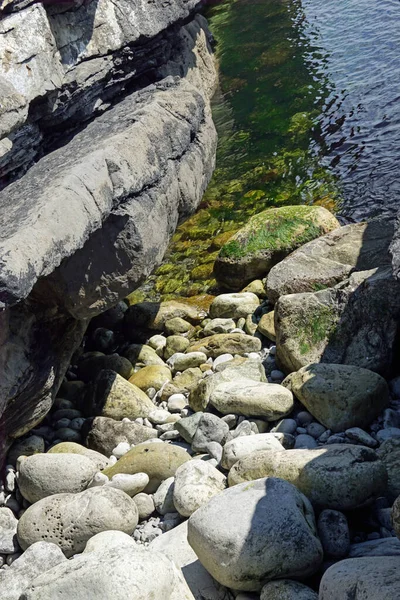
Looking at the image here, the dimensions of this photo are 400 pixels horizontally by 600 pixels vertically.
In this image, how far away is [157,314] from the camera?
11195mm

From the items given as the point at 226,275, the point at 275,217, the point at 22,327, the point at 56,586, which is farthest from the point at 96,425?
the point at 275,217

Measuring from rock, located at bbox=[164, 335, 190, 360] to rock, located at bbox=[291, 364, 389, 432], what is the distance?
2.89 metres

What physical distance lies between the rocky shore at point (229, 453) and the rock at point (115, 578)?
0.01 meters

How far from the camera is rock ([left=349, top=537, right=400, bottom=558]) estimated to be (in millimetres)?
5238

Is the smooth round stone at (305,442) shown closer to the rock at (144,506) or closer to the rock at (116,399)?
the rock at (144,506)

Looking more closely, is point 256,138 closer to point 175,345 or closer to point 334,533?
point 175,345

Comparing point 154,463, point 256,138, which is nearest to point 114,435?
point 154,463

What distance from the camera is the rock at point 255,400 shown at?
7668 mm

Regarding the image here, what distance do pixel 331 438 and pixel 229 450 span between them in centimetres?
95

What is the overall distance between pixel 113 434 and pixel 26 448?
937 mm

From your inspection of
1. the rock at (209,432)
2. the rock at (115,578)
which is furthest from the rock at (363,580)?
the rock at (209,432)

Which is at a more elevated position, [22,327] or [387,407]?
[22,327]

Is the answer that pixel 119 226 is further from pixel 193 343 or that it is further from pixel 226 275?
pixel 226 275

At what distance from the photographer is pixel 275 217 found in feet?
40.1
